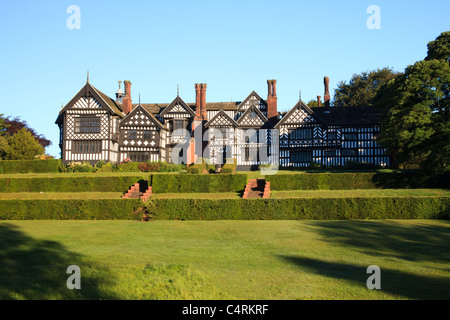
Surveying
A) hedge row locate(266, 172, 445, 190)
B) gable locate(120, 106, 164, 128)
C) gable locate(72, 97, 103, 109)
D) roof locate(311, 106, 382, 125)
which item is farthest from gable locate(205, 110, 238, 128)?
hedge row locate(266, 172, 445, 190)

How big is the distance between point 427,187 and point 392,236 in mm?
15016

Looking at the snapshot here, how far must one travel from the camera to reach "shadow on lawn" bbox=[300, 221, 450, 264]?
1305 centimetres

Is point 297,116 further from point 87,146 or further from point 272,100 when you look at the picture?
point 87,146

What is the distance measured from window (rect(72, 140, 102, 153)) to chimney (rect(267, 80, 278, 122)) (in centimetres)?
2020

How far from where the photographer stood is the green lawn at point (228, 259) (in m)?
8.66

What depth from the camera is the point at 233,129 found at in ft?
146

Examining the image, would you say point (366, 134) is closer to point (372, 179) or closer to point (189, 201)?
point (372, 179)

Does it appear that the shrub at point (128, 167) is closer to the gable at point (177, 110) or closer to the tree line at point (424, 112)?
the gable at point (177, 110)

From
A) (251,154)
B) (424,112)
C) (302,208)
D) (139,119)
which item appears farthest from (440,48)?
(139,119)

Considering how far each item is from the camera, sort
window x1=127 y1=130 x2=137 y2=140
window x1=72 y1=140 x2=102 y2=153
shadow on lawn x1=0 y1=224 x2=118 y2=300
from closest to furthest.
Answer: shadow on lawn x1=0 y1=224 x2=118 y2=300 < window x1=72 y1=140 x2=102 y2=153 < window x1=127 y1=130 x2=137 y2=140

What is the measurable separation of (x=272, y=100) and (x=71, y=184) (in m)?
26.4

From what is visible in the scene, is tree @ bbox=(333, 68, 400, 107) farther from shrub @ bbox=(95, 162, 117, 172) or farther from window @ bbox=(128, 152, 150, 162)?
shrub @ bbox=(95, 162, 117, 172)

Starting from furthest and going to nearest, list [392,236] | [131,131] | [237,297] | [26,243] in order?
[131,131] < [392,236] < [26,243] < [237,297]

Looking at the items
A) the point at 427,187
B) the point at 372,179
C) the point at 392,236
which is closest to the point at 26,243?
the point at 392,236
